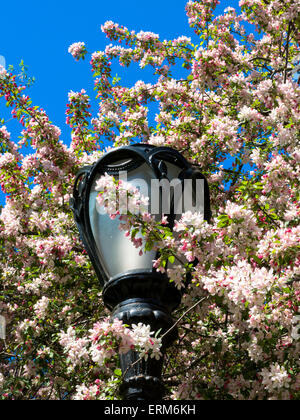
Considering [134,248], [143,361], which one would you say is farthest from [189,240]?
[143,361]

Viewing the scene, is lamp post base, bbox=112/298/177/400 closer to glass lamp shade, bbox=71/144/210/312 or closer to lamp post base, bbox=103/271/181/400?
lamp post base, bbox=103/271/181/400

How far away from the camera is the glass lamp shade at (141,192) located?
93.4 inches

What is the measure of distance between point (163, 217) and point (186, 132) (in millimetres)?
3149

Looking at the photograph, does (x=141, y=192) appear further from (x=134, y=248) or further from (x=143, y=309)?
(x=143, y=309)

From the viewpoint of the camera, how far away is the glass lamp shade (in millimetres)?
2371

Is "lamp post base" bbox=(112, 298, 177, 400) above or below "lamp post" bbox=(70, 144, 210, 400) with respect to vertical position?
below

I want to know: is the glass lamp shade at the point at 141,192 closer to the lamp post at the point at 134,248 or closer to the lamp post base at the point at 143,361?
the lamp post at the point at 134,248

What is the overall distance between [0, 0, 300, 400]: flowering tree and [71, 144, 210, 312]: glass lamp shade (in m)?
0.09

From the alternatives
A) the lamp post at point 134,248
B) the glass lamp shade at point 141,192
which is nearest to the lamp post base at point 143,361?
the lamp post at point 134,248

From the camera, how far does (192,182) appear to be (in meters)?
2.56

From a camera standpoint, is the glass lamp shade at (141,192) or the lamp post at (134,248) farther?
the glass lamp shade at (141,192)

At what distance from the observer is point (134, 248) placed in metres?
2.38

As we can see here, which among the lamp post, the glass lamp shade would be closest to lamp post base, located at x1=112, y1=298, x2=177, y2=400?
the lamp post

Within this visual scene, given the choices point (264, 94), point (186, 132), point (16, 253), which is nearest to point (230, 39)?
point (186, 132)
